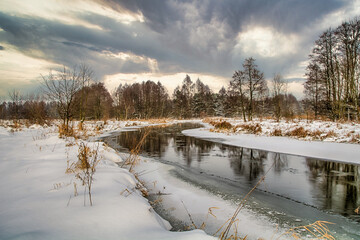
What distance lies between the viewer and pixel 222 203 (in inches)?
133

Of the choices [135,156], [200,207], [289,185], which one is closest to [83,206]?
[200,207]

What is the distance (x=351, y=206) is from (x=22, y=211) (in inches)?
207

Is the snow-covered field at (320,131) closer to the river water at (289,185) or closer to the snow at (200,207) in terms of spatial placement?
the river water at (289,185)

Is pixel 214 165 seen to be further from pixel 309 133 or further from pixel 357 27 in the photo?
pixel 357 27

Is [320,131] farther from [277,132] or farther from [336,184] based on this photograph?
[336,184]

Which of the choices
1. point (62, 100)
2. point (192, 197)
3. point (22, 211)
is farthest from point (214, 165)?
point (62, 100)

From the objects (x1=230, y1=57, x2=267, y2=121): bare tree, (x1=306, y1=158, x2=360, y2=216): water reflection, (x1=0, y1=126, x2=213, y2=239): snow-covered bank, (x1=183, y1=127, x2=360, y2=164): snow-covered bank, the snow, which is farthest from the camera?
(x1=230, y1=57, x2=267, y2=121): bare tree

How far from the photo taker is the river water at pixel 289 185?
2.95 m

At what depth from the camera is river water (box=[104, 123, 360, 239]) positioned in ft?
9.67

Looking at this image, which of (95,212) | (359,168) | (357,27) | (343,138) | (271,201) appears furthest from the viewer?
(357,27)

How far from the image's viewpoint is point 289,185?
439cm

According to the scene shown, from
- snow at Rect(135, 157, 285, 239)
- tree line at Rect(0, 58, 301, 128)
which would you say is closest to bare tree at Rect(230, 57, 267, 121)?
tree line at Rect(0, 58, 301, 128)

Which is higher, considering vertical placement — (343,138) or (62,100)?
(62,100)

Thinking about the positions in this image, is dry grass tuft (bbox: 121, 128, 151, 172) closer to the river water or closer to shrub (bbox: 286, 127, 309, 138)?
the river water
